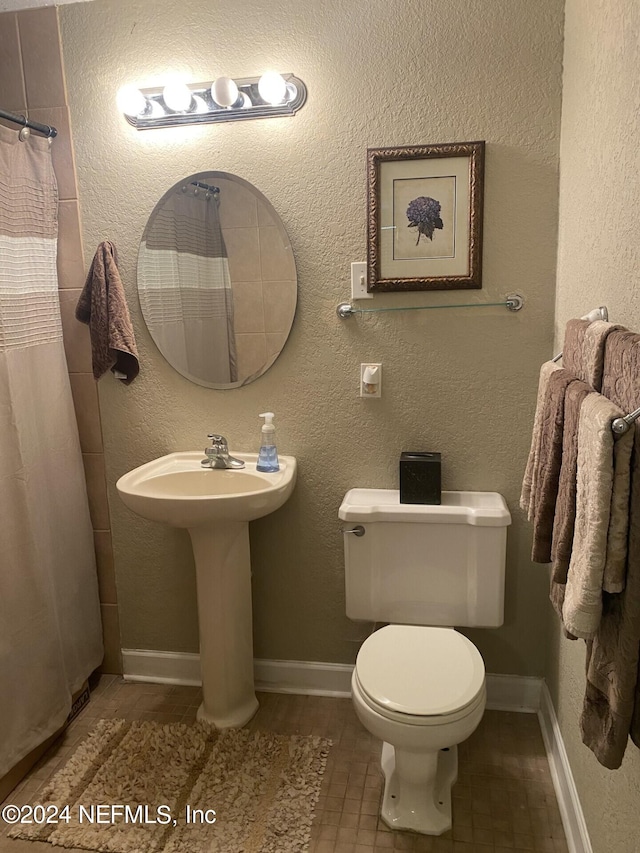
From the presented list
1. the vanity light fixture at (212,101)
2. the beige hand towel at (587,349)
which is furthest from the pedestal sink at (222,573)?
the vanity light fixture at (212,101)

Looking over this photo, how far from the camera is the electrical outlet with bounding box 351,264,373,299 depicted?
2.00 meters

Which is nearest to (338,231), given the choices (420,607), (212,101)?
(212,101)

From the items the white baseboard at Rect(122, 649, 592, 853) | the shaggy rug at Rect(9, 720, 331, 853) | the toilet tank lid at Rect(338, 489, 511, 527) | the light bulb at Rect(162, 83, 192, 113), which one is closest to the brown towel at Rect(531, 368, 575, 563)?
the toilet tank lid at Rect(338, 489, 511, 527)

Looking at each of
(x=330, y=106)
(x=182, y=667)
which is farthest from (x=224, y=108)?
(x=182, y=667)

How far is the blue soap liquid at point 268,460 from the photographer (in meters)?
2.05

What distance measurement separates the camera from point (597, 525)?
2.86 ft

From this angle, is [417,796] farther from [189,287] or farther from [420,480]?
[189,287]

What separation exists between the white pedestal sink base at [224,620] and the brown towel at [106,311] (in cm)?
65

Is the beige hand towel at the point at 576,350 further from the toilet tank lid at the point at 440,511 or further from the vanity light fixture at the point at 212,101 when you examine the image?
the vanity light fixture at the point at 212,101

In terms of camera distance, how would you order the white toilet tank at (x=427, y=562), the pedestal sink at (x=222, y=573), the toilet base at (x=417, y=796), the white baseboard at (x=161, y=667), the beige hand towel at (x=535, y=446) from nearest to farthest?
the beige hand towel at (x=535, y=446)
the toilet base at (x=417, y=796)
the white toilet tank at (x=427, y=562)
the pedestal sink at (x=222, y=573)
the white baseboard at (x=161, y=667)

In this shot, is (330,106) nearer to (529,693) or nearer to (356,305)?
(356,305)

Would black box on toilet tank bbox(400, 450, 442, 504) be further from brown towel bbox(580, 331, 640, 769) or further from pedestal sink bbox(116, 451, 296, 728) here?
brown towel bbox(580, 331, 640, 769)

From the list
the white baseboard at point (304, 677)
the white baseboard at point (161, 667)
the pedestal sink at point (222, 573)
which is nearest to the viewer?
the pedestal sink at point (222, 573)

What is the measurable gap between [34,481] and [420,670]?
128 cm
